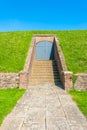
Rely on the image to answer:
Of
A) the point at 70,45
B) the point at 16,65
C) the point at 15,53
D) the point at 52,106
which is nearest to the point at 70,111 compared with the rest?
the point at 52,106

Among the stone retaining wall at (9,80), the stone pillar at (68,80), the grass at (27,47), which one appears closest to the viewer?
the stone pillar at (68,80)

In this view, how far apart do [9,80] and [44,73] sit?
4.03m

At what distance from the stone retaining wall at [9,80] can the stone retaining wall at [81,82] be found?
3918 millimetres

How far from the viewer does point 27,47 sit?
2305cm

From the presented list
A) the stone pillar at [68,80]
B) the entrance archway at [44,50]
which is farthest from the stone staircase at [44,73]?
the entrance archway at [44,50]

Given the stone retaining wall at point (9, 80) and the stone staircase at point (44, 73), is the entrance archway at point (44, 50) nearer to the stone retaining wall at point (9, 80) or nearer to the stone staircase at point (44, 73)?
the stone staircase at point (44, 73)

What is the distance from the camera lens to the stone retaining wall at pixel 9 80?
49.6 ft

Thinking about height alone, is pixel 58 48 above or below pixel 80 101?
above

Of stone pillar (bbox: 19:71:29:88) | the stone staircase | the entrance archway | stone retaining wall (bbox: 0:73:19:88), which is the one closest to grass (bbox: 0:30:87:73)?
the stone staircase

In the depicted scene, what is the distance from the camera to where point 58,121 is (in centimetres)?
745

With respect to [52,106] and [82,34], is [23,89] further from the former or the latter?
[82,34]

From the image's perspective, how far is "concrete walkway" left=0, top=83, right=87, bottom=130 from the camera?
22.7 ft

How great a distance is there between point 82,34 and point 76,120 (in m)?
20.8

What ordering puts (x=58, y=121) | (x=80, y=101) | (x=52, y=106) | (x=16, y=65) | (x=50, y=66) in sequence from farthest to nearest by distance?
(x=50, y=66) → (x=16, y=65) → (x=80, y=101) → (x=52, y=106) → (x=58, y=121)
